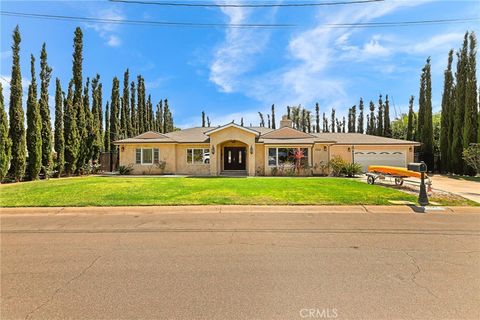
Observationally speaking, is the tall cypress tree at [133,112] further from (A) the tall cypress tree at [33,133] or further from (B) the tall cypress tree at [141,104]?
(A) the tall cypress tree at [33,133]

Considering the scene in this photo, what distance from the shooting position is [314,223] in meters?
7.58

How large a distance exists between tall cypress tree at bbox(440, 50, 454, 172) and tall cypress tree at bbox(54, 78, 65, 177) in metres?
34.7

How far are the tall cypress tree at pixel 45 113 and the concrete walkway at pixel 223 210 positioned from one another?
1375cm

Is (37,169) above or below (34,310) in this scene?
above


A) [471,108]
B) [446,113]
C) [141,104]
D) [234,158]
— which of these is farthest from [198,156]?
[446,113]

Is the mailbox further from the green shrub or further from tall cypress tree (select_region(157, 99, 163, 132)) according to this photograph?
tall cypress tree (select_region(157, 99, 163, 132))

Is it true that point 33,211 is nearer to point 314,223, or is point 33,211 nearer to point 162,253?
point 162,253

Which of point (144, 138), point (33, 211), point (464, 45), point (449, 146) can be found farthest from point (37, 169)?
point (464, 45)

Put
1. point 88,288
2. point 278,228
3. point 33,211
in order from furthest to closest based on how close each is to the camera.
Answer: point 33,211 < point 278,228 < point 88,288

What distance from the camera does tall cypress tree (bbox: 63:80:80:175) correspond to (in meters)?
23.7

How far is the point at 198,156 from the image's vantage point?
2462 cm

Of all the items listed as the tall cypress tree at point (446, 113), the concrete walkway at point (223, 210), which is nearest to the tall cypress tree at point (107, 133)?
the concrete walkway at point (223, 210)

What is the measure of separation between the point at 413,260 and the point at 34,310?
5533 millimetres

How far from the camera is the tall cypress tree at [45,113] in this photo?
69.9 feet
